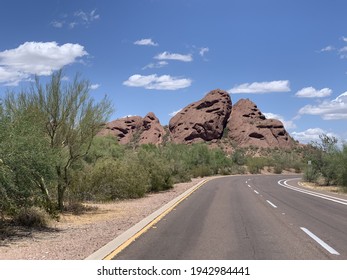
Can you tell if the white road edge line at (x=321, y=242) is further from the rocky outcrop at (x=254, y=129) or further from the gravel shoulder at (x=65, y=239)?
the rocky outcrop at (x=254, y=129)

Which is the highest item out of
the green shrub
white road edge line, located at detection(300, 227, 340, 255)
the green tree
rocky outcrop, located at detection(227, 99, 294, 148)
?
rocky outcrop, located at detection(227, 99, 294, 148)

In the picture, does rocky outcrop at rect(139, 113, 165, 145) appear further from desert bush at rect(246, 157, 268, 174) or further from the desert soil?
the desert soil

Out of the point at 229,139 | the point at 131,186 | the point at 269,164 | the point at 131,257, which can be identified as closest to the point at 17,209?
the point at 131,257

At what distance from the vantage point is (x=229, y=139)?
143m

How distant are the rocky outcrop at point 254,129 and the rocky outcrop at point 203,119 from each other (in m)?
3.67

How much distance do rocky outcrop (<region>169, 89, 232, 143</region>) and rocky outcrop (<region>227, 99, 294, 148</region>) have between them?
144 inches

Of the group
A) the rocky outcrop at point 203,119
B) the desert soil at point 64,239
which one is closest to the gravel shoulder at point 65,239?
the desert soil at point 64,239

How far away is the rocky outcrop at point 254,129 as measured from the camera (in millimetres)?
142250

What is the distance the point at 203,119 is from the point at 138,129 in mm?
24902

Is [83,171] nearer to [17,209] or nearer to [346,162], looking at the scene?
[17,209]

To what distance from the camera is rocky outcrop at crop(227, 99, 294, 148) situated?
5600 inches

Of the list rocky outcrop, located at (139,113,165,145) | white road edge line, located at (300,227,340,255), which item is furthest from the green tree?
rocky outcrop, located at (139,113,165,145)

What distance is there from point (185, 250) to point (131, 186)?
1728 cm

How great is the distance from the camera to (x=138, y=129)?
154 metres
